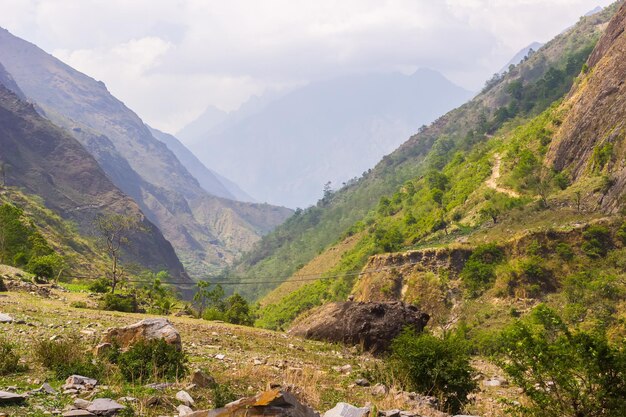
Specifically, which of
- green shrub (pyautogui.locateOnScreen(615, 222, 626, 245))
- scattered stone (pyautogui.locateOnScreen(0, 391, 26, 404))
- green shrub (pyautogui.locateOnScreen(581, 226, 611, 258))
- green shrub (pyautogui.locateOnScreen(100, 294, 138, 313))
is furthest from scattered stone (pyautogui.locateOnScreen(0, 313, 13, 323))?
green shrub (pyautogui.locateOnScreen(615, 222, 626, 245))

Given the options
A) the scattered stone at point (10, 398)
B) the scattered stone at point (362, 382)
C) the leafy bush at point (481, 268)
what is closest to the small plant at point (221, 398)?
the scattered stone at point (10, 398)

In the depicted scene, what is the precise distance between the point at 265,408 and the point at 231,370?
277 inches

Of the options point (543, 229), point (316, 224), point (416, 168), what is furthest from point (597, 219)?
point (316, 224)

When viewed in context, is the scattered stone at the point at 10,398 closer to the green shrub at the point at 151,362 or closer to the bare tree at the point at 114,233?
the green shrub at the point at 151,362

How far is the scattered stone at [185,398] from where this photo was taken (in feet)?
35.8

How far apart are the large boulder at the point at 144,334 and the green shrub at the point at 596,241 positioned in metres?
39.3

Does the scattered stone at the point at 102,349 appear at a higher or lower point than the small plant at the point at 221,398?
higher

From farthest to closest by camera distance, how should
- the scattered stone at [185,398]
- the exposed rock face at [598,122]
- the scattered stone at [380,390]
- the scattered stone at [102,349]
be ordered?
the exposed rock face at [598,122]
the scattered stone at [380,390]
the scattered stone at [102,349]
the scattered stone at [185,398]

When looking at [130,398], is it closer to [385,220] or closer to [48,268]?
[48,268]

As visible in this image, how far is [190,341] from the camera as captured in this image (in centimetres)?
2111

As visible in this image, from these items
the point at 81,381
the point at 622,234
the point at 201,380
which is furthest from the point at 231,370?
the point at 622,234

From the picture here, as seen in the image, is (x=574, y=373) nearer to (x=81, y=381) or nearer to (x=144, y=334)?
(x=81, y=381)

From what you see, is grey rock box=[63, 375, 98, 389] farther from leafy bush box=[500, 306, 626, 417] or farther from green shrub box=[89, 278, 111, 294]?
green shrub box=[89, 278, 111, 294]

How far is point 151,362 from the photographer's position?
521 inches
